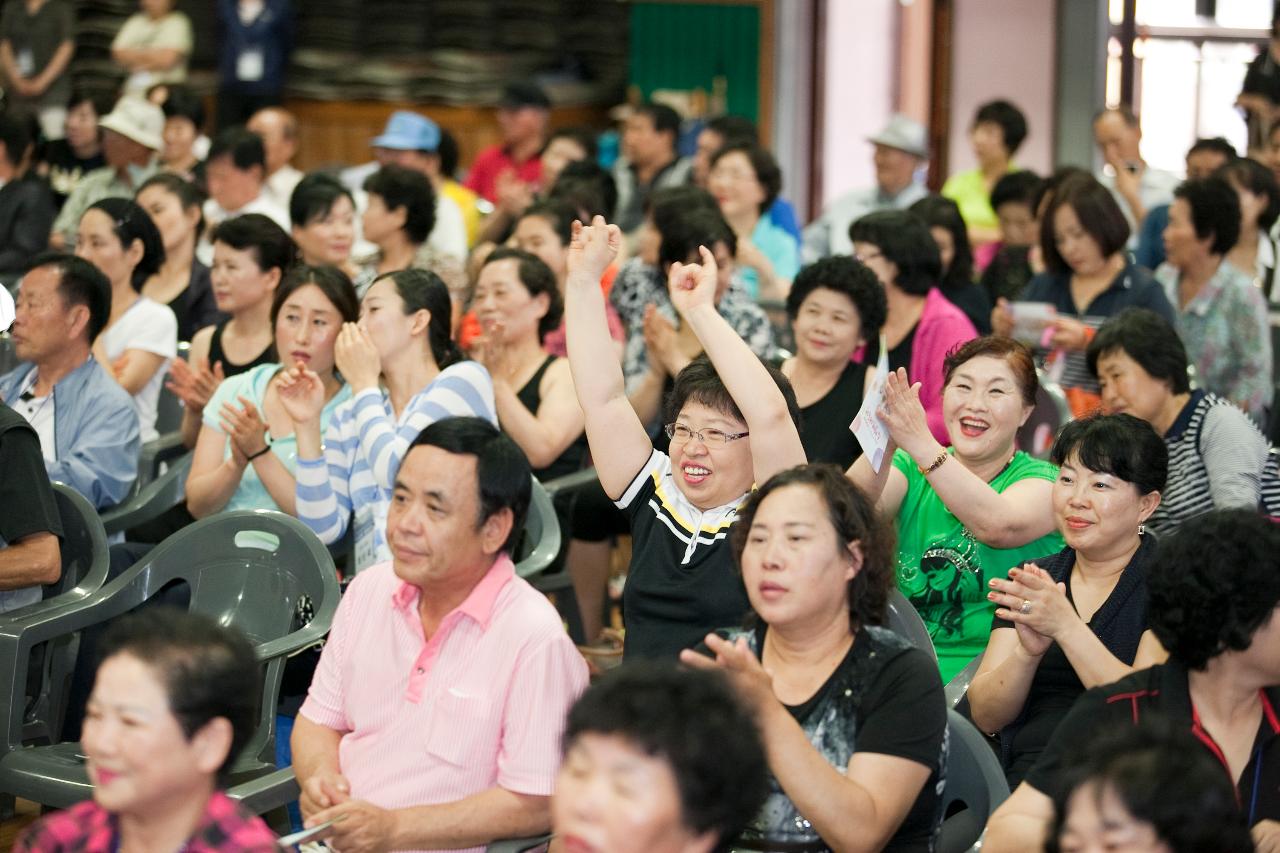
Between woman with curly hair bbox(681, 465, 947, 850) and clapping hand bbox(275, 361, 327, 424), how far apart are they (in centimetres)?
140

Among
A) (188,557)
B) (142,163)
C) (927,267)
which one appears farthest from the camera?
(142,163)

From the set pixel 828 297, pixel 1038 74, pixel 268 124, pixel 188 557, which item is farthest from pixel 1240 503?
pixel 1038 74

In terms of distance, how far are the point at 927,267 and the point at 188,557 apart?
2.17 meters

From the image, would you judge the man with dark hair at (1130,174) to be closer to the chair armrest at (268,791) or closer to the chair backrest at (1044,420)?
the chair backrest at (1044,420)

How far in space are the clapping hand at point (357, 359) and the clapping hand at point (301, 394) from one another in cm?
7

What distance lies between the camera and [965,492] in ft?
9.94

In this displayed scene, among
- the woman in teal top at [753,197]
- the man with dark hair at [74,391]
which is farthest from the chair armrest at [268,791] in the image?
the woman in teal top at [753,197]

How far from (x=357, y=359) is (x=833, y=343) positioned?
3.70 feet

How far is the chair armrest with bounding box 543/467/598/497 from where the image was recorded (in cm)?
430

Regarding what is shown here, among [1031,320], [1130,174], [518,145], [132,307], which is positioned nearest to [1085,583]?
[1031,320]

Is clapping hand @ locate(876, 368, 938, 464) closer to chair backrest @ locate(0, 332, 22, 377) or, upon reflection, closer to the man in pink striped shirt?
the man in pink striped shirt

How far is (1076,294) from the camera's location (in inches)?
208

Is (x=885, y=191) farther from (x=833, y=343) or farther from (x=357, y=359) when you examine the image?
(x=357, y=359)

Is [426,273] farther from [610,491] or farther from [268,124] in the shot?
[268,124]
